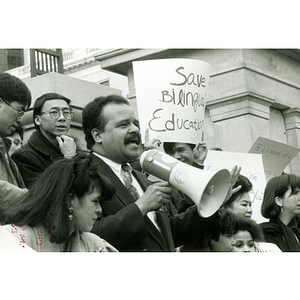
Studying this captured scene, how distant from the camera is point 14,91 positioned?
4.38m

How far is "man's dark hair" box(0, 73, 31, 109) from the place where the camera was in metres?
4.36

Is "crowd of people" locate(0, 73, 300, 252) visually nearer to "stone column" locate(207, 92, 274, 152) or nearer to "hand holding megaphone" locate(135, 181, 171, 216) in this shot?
"hand holding megaphone" locate(135, 181, 171, 216)

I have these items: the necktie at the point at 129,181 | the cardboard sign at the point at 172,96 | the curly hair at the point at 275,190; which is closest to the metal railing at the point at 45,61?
the cardboard sign at the point at 172,96

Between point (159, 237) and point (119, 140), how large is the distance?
66cm

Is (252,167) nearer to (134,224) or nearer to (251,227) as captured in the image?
(251,227)

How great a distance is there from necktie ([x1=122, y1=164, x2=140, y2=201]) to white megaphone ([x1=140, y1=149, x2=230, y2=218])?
0.13 m

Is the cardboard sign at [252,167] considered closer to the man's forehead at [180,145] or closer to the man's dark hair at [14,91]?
the man's forehead at [180,145]

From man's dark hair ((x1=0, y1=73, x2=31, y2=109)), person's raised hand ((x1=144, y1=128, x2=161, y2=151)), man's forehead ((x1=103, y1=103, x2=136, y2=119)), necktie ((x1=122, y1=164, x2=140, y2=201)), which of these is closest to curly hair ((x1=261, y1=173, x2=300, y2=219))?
person's raised hand ((x1=144, y1=128, x2=161, y2=151))

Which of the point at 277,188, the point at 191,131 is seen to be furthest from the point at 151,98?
the point at 277,188

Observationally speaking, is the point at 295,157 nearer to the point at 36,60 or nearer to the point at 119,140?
the point at 119,140

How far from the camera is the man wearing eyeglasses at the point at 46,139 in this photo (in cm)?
420

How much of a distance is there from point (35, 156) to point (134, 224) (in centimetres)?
78

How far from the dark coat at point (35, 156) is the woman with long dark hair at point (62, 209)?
0.44ft

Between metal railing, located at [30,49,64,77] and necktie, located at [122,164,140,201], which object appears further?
metal railing, located at [30,49,64,77]
